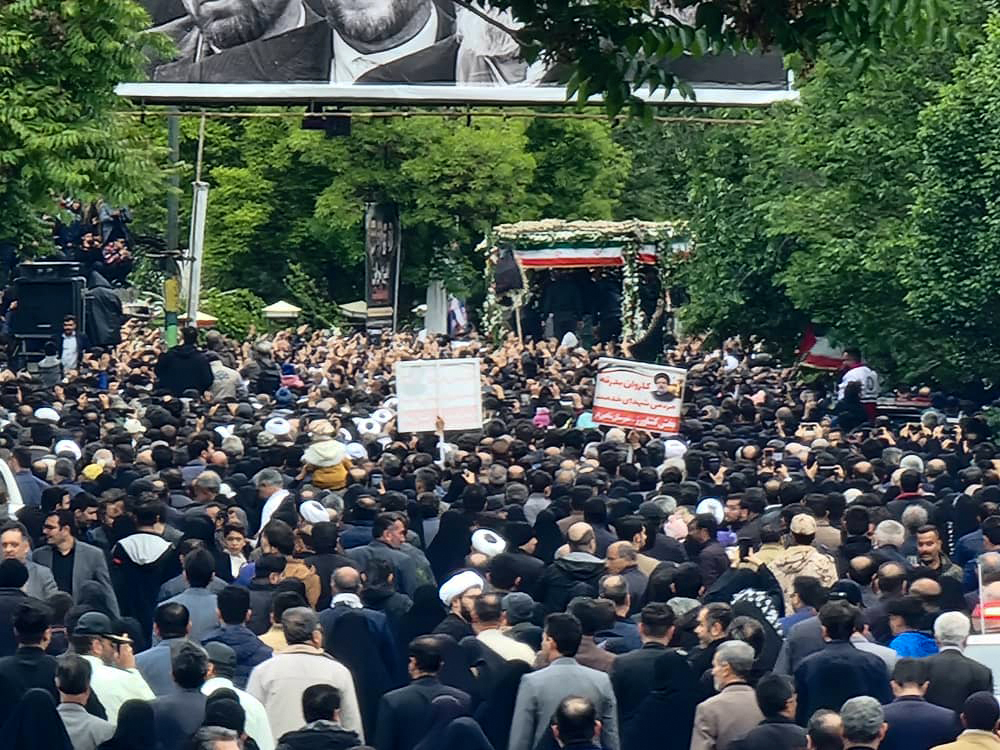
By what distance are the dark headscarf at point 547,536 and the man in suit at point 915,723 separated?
209 inches

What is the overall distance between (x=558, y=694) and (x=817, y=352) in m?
24.3

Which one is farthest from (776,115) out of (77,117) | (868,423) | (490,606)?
(490,606)

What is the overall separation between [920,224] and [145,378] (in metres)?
9.56

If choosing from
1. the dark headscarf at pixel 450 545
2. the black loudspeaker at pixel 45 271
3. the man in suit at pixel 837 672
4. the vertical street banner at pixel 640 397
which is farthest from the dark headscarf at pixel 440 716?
the black loudspeaker at pixel 45 271

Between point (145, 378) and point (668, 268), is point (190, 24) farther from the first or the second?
point (668, 268)

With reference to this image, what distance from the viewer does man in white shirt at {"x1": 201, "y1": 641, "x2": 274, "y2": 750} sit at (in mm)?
9703

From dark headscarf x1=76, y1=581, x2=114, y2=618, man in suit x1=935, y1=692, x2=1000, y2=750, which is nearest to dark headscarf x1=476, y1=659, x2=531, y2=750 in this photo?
man in suit x1=935, y1=692, x2=1000, y2=750

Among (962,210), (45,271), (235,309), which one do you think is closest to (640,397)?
(962,210)

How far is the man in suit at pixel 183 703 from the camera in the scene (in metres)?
9.62

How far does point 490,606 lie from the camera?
11594mm

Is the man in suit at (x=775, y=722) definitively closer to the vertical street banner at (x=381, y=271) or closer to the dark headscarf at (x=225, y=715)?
the dark headscarf at (x=225, y=715)

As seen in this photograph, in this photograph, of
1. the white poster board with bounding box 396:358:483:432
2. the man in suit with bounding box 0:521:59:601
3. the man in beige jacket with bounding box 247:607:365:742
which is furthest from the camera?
the white poster board with bounding box 396:358:483:432

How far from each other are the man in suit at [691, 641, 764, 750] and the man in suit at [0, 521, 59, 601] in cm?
413

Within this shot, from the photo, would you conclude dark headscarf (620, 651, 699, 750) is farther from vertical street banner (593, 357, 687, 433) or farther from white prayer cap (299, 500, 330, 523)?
vertical street banner (593, 357, 687, 433)
